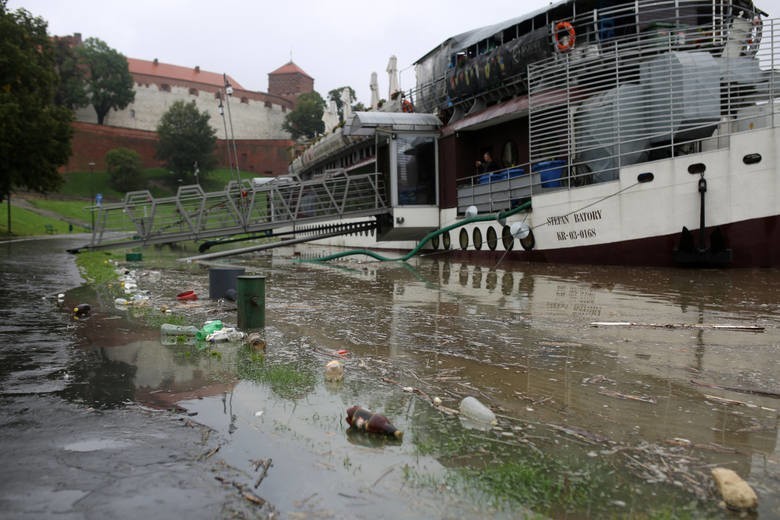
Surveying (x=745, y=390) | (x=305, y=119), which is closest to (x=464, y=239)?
(x=745, y=390)

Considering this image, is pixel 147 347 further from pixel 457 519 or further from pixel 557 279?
pixel 557 279

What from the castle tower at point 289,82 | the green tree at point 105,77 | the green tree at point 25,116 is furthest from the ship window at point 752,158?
the castle tower at point 289,82

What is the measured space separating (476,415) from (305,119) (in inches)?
4046

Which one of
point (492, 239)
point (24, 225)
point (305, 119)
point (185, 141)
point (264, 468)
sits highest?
point (305, 119)

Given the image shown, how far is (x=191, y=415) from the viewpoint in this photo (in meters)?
3.52

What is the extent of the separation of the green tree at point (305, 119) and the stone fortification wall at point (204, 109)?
15.4 ft

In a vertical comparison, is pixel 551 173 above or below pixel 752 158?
above

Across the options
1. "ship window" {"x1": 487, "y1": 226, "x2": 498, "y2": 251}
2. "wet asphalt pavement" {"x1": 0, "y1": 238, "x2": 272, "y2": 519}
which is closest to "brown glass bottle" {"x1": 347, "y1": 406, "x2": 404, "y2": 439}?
"wet asphalt pavement" {"x1": 0, "y1": 238, "x2": 272, "y2": 519}

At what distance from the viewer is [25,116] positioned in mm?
30016

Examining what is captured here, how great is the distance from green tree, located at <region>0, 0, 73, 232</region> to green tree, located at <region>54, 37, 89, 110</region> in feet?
182

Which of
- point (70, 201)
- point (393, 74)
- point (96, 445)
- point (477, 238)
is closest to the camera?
point (96, 445)

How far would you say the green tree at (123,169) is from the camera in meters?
79.7

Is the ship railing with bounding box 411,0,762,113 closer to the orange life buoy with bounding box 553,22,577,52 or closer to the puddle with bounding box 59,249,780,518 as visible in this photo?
the orange life buoy with bounding box 553,22,577,52

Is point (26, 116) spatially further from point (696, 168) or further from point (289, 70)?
point (289, 70)
